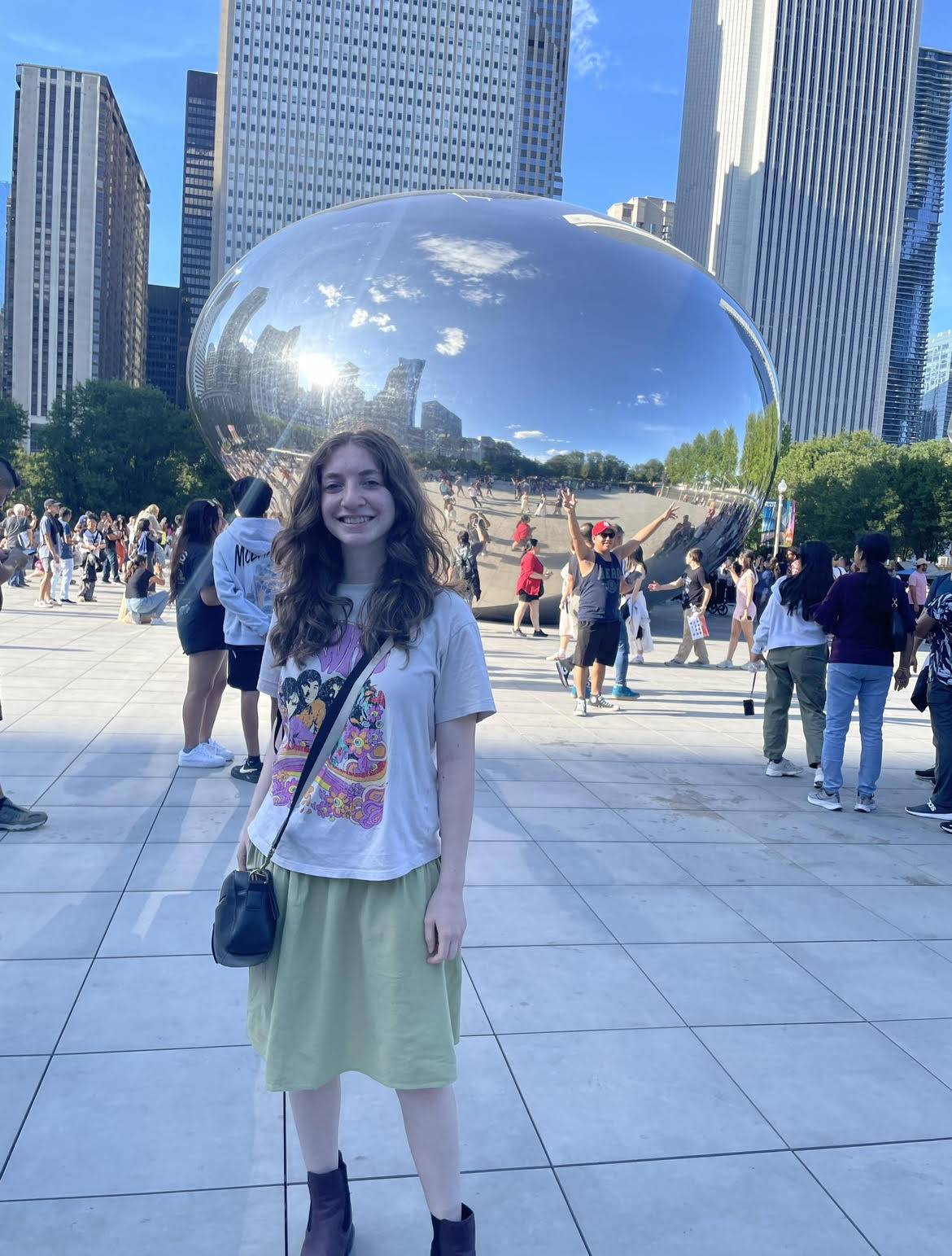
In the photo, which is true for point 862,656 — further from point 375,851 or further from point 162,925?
point 375,851

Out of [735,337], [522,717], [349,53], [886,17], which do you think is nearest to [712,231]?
[886,17]

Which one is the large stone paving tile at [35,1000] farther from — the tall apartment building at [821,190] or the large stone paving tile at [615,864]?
the tall apartment building at [821,190]

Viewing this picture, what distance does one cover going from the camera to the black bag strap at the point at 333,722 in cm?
202

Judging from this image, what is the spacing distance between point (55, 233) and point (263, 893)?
511 ft

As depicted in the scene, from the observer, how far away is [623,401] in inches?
534

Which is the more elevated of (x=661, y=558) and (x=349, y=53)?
(x=349, y=53)

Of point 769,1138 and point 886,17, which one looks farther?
point 886,17

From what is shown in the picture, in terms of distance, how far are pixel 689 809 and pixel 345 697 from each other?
4.39 m

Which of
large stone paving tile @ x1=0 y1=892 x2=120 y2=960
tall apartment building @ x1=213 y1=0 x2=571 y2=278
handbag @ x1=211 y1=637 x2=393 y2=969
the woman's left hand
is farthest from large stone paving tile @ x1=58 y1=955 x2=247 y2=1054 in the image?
tall apartment building @ x1=213 y1=0 x2=571 y2=278

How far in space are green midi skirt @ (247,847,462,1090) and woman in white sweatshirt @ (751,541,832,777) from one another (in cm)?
523

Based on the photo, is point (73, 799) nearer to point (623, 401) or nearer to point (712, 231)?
point (623, 401)

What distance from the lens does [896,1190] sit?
8.27ft

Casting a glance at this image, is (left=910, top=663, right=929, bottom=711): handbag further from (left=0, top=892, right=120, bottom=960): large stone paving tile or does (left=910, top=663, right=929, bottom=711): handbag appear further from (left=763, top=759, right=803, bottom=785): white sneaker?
(left=0, top=892, right=120, bottom=960): large stone paving tile

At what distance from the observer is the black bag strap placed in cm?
202
